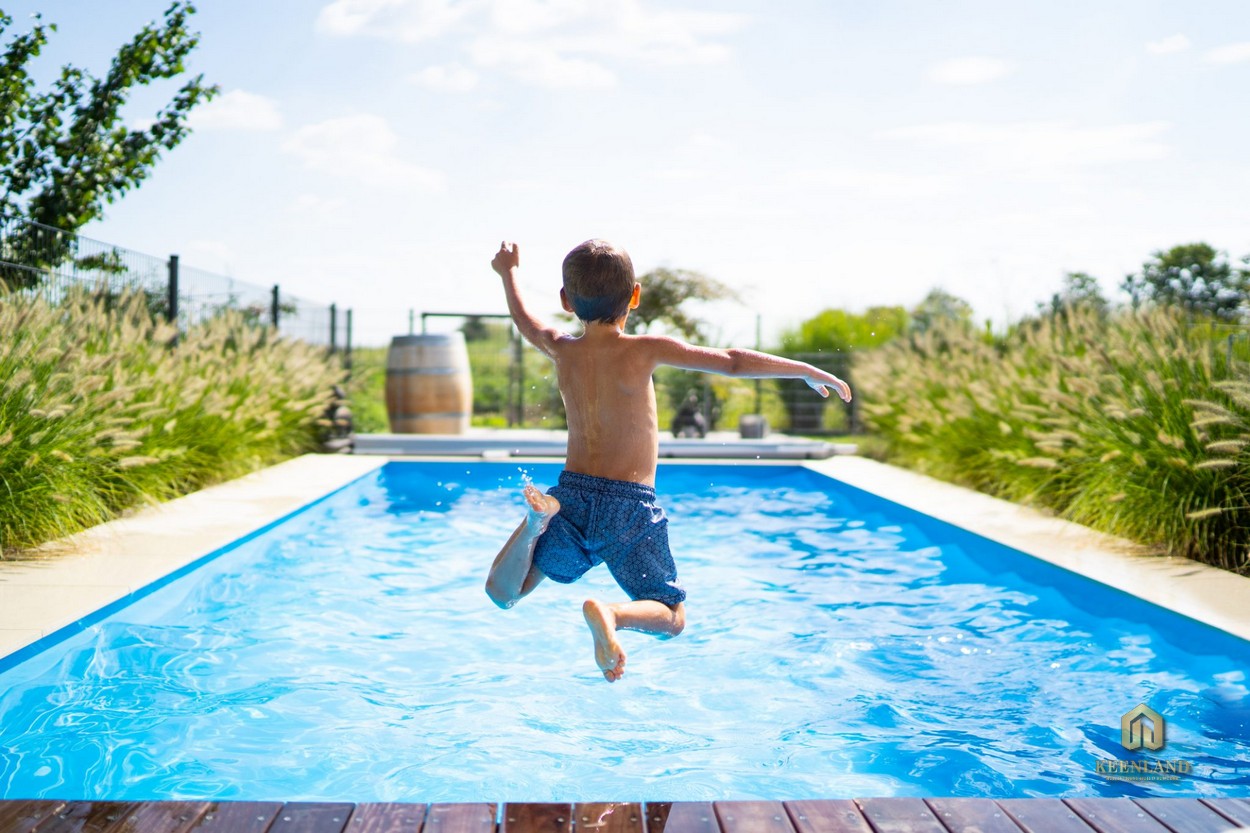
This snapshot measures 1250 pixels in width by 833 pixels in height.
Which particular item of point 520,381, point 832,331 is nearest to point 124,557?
point 520,381

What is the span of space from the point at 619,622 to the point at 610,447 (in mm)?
449

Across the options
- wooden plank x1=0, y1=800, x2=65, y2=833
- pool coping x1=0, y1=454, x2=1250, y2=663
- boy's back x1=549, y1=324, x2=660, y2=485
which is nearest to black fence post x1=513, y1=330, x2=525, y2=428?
pool coping x1=0, y1=454, x2=1250, y2=663

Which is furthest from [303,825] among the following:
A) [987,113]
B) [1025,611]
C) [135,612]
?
[987,113]

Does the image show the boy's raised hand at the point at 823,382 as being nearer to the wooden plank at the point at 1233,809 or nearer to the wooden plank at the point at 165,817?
→ the wooden plank at the point at 1233,809

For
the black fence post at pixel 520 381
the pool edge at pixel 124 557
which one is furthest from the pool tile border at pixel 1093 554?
the black fence post at pixel 520 381

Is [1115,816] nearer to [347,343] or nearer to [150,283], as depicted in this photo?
[150,283]

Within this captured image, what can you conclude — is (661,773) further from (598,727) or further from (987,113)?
(987,113)

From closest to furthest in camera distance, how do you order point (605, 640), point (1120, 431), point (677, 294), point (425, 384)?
point (605, 640)
point (1120, 431)
point (425, 384)
point (677, 294)

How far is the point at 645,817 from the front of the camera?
220 cm

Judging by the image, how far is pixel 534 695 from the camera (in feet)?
13.1

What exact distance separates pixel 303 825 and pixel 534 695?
1.94 metres

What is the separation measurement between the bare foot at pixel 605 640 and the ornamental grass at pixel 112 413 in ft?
11.5

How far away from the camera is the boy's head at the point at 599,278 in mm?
2643

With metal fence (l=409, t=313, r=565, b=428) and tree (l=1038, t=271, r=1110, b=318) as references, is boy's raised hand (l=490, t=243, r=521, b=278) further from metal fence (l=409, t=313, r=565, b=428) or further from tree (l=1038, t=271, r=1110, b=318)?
metal fence (l=409, t=313, r=565, b=428)
